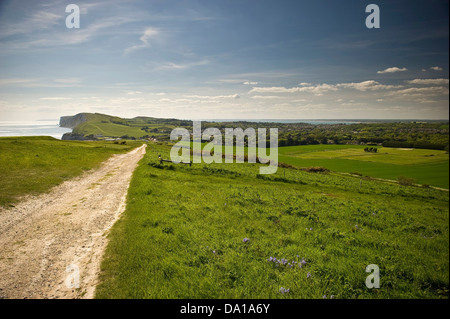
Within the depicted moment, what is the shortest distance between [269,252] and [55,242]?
405 inches

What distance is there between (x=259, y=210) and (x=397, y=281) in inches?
339

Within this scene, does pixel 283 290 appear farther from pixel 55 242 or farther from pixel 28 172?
pixel 28 172

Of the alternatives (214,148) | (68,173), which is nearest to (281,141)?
(214,148)

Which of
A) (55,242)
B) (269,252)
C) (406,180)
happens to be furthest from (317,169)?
(55,242)

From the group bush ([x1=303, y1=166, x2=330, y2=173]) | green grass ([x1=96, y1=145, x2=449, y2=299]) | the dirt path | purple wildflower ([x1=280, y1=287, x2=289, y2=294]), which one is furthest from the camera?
bush ([x1=303, y1=166, x2=330, y2=173])

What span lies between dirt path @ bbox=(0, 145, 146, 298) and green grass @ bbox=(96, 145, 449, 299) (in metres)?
0.82

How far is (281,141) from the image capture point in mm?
88875

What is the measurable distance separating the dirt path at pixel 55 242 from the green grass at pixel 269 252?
82 cm

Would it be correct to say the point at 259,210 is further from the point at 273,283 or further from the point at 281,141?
the point at 281,141

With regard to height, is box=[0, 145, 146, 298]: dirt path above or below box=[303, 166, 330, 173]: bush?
above

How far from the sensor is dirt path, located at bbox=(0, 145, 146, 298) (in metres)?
6.93

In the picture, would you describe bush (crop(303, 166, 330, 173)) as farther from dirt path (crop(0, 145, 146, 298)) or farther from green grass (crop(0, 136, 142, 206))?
green grass (crop(0, 136, 142, 206))

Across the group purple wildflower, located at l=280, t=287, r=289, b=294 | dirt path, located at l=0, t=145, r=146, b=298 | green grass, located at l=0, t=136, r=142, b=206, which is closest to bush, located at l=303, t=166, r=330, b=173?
dirt path, located at l=0, t=145, r=146, b=298

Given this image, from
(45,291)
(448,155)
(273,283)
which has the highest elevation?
(448,155)
